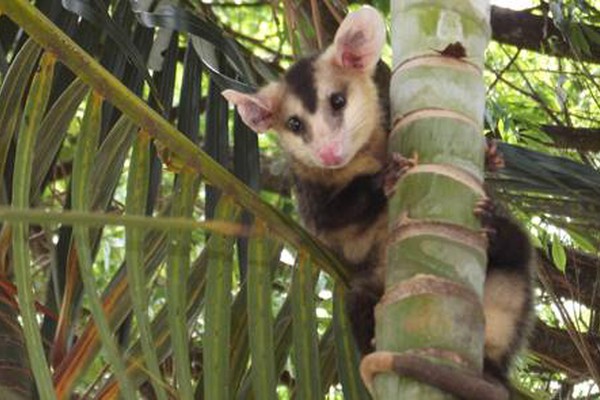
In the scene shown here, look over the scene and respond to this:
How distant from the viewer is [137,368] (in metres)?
2.37

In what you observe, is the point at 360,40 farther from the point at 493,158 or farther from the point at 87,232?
the point at 87,232

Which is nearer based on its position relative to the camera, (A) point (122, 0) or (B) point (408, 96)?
(B) point (408, 96)

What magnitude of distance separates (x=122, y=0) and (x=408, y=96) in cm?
117

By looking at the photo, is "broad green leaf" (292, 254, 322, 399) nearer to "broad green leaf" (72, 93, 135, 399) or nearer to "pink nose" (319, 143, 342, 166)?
"broad green leaf" (72, 93, 135, 399)

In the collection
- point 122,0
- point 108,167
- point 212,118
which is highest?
point 122,0

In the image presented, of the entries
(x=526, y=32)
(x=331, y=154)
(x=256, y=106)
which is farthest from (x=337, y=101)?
(x=526, y=32)

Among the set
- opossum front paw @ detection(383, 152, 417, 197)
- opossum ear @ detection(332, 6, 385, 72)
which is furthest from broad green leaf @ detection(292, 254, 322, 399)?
opossum ear @ detection(332, 6, 385, 72)

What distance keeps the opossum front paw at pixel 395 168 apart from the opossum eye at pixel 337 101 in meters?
1.25

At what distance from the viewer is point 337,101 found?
3396 millimetres

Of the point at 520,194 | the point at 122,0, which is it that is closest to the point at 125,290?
the point at 122,0

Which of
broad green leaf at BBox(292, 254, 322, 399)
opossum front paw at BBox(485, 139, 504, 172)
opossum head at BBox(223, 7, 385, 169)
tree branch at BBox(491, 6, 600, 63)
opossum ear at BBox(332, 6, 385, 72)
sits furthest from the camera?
tree branch at BBox(491, 6, 600, 63)

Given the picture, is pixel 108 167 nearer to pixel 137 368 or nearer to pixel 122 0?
pixel 137 368

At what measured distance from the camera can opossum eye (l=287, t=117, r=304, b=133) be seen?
343 centimetres

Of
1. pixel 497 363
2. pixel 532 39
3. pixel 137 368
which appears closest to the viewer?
pixel 137 368
